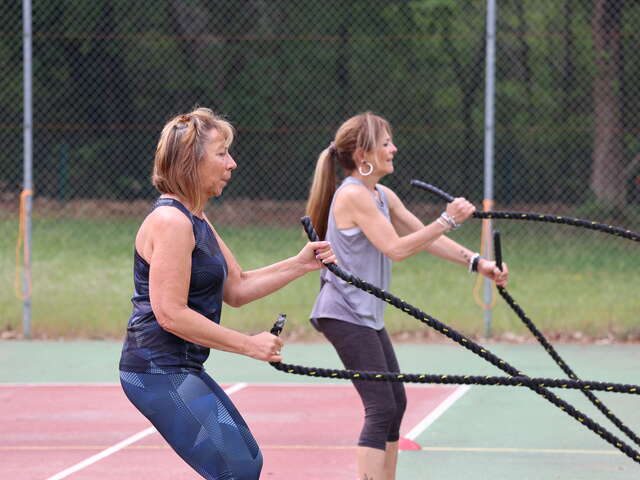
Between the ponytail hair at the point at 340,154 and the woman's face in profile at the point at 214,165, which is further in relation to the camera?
the ponytail hair at the point at 340,154

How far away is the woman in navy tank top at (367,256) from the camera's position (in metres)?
4.76

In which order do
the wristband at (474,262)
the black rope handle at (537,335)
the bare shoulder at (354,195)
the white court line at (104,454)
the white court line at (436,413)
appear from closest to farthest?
the black rope handle at (537,335)
the bare shoulder at (354,195)
the wristband at (474,262)
the white court line at (104,454)
the white court line at (436,413)

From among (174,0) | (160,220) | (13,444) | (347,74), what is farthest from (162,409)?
(174,0)

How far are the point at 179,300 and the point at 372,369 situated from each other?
58.8 inches

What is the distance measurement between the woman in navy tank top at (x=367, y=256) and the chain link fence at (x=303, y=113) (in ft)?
18.2

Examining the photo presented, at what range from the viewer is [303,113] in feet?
51.5

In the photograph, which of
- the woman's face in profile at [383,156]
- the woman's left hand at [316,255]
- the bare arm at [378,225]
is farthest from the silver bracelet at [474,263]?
the woman's left hand at [316,255]

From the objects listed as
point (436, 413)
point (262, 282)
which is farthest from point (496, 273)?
point (436, 413)

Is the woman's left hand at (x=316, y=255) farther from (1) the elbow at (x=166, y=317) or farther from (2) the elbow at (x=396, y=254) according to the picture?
(2) the elbow at (x=396, y=254)

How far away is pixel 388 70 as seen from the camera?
15977mm

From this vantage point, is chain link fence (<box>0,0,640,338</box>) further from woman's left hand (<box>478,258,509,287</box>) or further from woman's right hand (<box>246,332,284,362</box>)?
woman's right hand (<box>246,332,284,362</box>)

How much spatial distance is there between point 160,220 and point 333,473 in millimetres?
2651

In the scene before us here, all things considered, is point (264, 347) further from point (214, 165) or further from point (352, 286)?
point (352, 286)

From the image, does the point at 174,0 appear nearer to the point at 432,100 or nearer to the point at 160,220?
the point at 432,100
